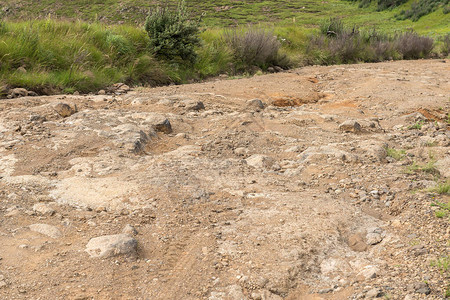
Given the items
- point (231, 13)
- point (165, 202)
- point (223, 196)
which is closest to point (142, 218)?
point (165, 202)

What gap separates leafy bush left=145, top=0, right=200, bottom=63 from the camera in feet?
23.8

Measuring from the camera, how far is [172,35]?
736 cm

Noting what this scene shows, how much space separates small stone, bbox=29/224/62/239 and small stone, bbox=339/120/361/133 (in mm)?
3006

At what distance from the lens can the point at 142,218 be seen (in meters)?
2.71

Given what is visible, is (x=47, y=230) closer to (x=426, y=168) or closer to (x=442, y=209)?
(x=442, y=209)

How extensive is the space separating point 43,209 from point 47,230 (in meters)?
0.26

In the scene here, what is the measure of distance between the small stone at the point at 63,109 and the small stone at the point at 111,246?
2283 mm

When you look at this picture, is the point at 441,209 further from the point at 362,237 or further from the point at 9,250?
the point at 9,250

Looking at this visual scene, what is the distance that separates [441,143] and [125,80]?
425 centimetres

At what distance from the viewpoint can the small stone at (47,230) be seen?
98.9 inches

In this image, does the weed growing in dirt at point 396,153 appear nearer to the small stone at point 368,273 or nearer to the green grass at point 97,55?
the small stone at point 368,273

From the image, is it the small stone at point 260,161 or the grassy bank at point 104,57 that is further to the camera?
the grassy bank at point 104,57

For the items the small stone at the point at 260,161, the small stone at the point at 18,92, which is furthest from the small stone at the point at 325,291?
the small stone at the point at 18,92

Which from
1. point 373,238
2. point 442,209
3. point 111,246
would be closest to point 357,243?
point 373,238
